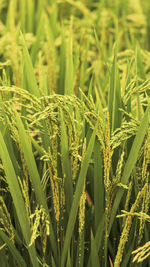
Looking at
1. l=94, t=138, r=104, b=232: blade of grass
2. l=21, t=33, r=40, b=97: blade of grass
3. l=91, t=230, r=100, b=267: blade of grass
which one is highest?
l=21, t=33, r=40, b=97: blade of grass

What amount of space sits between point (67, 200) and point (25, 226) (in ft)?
0.53

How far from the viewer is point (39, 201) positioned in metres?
1.17

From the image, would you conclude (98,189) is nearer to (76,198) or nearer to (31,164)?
(76,198)

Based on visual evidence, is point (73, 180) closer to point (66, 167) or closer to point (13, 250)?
point (66, 167)

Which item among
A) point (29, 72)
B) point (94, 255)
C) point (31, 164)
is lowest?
point (94, 255)

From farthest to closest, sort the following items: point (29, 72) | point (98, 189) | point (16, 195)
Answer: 1. point (29, 72)
2. point (98, 189)
3. point (16, 195)

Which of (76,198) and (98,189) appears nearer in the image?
(76,198)

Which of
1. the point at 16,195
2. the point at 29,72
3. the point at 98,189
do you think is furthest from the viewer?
the point at 29,72

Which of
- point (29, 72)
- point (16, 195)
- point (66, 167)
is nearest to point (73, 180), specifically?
point (66, 167)

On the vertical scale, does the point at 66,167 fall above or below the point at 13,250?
above

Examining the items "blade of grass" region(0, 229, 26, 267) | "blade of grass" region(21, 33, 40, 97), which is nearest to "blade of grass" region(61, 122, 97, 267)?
"blade of grass" region(0, 229, 26, 267)

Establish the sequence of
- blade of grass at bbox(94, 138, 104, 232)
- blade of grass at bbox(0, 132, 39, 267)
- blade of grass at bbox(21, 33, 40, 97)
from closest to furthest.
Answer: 1. blade of grass at bbox(0, 132, 39, 267)
2. blade of grass at bbox(94, 138, 104, 232)
3. blade of grass at bbox(21, 33, 40, 97)

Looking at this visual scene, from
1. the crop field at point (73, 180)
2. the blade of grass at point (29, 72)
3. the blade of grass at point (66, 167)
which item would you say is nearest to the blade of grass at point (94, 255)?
the crop field at point (73, 180)

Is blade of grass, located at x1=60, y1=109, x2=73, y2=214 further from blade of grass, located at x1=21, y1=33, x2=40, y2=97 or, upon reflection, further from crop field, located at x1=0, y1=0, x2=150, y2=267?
blade of grass, located at x1=21, y1=33, x2=40, y2=97
